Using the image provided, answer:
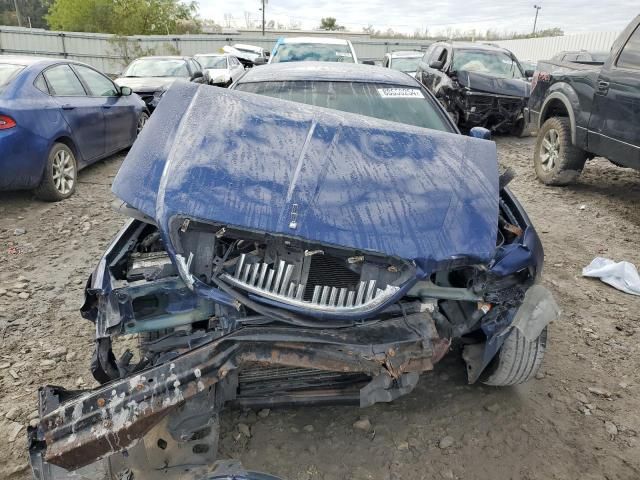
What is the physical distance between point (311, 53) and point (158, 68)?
11.3 ft

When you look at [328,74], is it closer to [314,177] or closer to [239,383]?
[314,177]

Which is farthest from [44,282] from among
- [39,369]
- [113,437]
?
[113,437]

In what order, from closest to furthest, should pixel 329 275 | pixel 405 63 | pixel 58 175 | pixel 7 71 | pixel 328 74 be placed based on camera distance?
1. pixel 329 275
2. pixel 328 74
3. pixel 7 71
4. pixel 58 175
5. pixel 405 63

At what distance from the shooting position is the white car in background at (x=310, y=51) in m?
9.05

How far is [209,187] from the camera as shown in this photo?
6.84 ft

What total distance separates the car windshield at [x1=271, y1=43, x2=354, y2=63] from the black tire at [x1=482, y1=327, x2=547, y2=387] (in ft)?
24.9

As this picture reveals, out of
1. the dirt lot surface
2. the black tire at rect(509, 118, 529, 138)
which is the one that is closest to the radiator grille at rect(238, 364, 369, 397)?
the dirt lot surface

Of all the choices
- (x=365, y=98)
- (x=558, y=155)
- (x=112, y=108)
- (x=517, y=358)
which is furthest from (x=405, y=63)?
(x=517, y=358)

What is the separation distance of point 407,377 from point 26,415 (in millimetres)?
2003

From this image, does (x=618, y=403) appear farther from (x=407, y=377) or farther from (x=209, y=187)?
(x=209, y=187)

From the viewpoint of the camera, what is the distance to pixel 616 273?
162 inches

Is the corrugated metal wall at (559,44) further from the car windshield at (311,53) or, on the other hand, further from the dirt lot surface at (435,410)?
the dirt lot surface at (435,410)

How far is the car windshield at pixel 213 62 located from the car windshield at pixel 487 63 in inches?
255

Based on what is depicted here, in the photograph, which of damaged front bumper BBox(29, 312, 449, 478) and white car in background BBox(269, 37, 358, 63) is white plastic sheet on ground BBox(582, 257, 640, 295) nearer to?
damaged front bumper BBox(29, 312, 449, 478)
